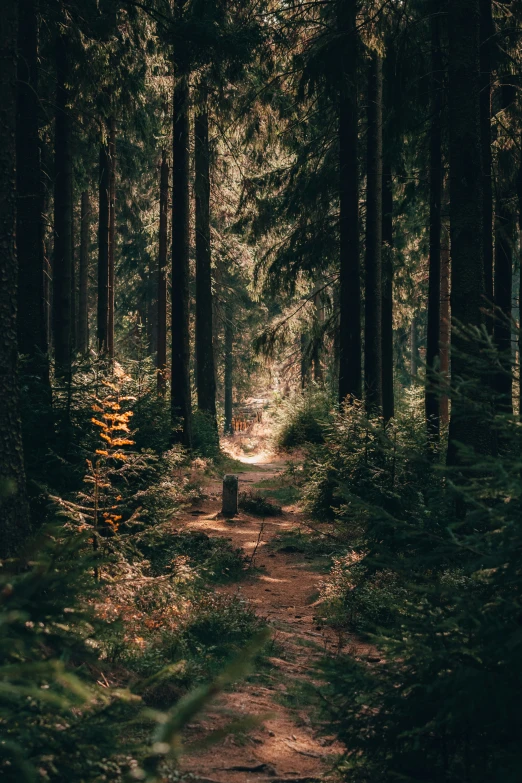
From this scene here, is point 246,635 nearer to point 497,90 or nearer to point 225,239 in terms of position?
point 497,90

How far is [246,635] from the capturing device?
6.45 metres

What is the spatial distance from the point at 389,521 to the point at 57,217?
12.0m

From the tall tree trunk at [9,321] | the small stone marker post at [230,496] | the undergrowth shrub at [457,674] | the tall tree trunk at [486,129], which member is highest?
the tall tree trunk at [486,129]

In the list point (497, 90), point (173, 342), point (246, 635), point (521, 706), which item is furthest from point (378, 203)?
point (521, 706)

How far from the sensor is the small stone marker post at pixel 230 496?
12628 mm

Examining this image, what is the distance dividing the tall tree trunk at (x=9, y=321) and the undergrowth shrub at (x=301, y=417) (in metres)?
16.9

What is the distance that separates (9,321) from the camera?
5.34 meters

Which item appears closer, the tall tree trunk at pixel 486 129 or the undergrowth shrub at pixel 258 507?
the tall tree trunk at pixel 486 129

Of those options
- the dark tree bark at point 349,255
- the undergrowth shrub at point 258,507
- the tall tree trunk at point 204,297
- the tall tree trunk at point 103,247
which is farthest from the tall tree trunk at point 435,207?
the tall tree trunk at point 103,247

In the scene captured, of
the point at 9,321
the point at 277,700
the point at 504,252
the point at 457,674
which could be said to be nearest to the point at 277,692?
the point at 277,700

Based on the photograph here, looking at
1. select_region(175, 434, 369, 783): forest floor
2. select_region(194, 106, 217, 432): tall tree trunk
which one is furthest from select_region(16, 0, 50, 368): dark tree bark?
select_region(194, 106, 217, 432): tall tree trunk

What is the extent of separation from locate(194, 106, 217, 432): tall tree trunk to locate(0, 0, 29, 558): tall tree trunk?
13697 mm

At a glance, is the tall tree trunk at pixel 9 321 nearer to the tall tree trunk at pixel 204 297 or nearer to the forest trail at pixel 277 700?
the forest trail at pixel 277 700

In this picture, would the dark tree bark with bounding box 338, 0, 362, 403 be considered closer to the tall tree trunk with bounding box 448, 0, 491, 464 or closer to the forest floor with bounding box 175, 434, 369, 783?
the forest floor with bounding box 175, 434, 369, 783
